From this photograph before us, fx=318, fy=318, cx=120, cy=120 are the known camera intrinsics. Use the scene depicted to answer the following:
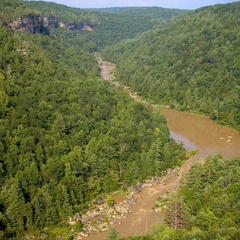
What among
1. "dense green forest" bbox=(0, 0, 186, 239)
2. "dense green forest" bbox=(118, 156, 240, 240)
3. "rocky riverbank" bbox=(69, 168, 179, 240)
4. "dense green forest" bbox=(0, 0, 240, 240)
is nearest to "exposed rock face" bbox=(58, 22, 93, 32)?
"dense green forest" bbox=(0, 0, 240, 240)

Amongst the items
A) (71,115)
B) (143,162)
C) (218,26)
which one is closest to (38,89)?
(71,115)

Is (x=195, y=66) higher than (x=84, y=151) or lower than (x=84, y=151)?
higher

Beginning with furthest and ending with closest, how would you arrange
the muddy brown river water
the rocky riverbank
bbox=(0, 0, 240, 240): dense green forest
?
the muddy brown river water → the rocky riverbank → bbox=(0, 0, 240, 240): dense green forest

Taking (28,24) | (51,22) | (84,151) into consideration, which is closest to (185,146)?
(84,151)

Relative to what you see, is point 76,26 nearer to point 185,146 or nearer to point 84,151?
point 185,146

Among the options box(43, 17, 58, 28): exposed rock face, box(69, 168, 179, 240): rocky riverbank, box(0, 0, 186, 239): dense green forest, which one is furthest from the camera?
box(43, 17, 58, 28): exposed rock face

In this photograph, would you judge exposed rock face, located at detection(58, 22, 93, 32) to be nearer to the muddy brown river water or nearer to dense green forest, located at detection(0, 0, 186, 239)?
the muddy brown river water
